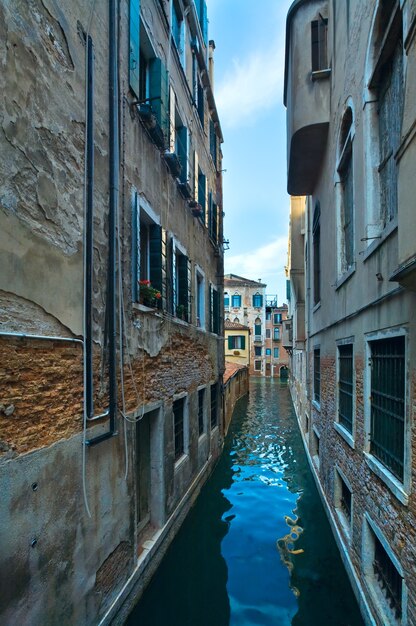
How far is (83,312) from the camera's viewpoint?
3695mm

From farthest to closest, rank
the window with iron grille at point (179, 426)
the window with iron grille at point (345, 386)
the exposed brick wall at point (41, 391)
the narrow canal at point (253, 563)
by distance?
the window with iron grille at point (179, 426)
the window with iron grille at point (345, 386)
the narrow canal at point (253, 563)
the exposed brick wall at point (41, 391)

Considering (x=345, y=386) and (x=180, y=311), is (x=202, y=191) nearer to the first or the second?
(x=180, y=311)

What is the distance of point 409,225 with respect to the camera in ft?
9.23

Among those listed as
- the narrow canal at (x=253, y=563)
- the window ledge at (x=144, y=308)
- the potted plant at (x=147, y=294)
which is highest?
the potted plant at (x=147, y=294)

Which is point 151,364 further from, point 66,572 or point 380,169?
point 380,169

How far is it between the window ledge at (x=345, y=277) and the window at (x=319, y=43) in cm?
418

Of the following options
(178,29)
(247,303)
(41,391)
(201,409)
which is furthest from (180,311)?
(247,303)

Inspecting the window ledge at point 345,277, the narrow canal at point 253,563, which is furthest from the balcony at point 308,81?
the narrow canal at point 253,563

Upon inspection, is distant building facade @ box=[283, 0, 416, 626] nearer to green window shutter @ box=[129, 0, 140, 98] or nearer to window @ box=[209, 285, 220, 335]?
green window shutter @ box=[129, 0, 140, 98]

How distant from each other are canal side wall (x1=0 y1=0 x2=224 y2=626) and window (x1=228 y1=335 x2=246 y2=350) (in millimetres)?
32533

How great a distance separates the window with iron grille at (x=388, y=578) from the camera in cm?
364

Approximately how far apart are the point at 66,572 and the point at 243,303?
4165 centimetres

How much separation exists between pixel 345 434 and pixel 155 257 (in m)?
3.80

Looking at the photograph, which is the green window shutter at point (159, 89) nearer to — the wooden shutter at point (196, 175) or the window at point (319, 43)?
the wooden shutter at point (196, 175)
